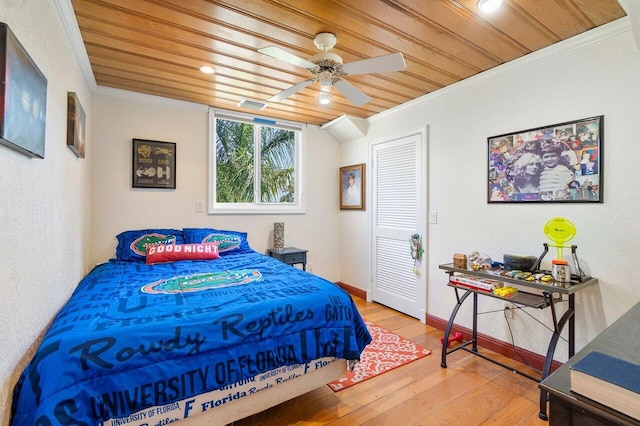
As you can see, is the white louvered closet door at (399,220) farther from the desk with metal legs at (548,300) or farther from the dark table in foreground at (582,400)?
the dark table in foreground at (582,400)

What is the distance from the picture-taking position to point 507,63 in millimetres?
2410

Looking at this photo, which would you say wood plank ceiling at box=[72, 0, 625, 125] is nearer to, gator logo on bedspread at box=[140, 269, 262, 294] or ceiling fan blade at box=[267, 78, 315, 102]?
ceiling fan blade at box=[267, 78, 315, 102]

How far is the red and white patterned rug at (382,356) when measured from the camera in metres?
2.16

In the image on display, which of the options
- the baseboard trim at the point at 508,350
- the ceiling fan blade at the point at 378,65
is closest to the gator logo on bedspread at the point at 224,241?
the ceiling fan blade at the point at 378,65

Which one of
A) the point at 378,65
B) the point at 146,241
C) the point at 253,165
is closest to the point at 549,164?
the point at 378,65

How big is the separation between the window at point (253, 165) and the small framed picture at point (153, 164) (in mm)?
434

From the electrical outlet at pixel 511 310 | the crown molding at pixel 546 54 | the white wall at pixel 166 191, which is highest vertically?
the crown molding at pixel 546 54

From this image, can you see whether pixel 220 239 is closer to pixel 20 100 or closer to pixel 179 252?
pixel 179 252

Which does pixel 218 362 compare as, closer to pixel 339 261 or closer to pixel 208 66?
pixel 208 66

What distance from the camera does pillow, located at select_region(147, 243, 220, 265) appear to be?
273 centimetres

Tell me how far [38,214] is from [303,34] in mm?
1795

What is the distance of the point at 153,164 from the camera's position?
318 cm

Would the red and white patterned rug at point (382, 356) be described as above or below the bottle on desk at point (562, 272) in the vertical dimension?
below

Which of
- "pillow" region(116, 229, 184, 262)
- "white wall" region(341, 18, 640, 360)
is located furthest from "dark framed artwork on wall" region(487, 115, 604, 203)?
"pillow" region(116, 229, 184, 262)
